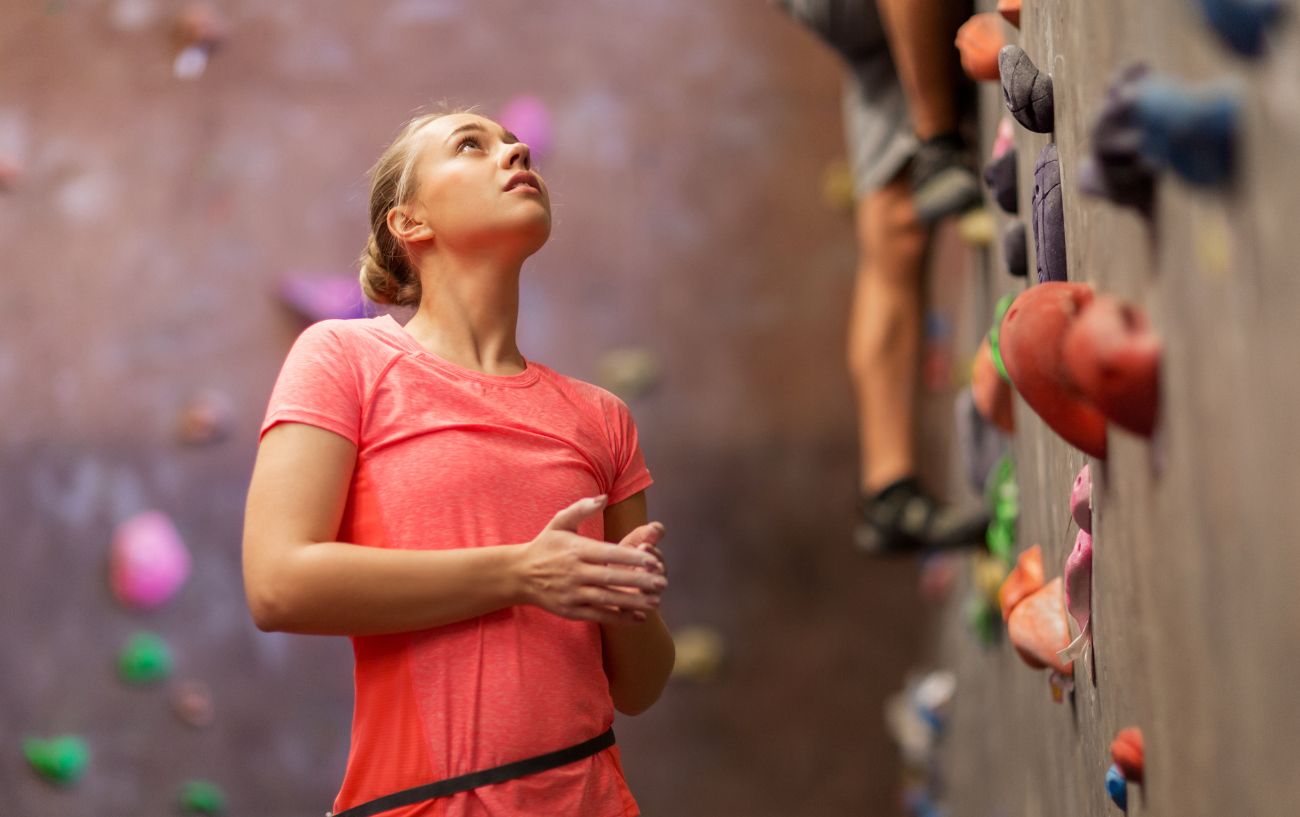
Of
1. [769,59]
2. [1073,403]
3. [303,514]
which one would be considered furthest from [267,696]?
[1073,403]

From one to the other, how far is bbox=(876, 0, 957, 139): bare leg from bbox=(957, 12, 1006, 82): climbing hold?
1.10 ft

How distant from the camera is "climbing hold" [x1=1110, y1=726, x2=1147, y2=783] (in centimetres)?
88

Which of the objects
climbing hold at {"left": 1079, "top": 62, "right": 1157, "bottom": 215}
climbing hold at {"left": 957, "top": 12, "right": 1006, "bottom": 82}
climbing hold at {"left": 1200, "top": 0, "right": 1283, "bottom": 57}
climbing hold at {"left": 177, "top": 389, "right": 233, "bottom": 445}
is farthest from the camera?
climbing hold at {"left": 177, "top": 389, "right": 233, "bottom": 445}

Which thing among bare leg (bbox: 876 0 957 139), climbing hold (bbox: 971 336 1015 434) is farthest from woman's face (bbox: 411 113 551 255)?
bare leg (bbox: 876 0 957 139)

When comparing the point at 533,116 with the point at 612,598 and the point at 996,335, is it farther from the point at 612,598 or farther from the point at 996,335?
the point at 612,598

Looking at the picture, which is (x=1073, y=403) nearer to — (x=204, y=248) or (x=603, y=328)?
(x=603, y=328)

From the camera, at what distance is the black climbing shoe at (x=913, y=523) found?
2121 mm

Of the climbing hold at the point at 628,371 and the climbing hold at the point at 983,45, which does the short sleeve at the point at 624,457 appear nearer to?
the climbing hold at the point at 983,45

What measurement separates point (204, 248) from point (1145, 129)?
2.48 metres

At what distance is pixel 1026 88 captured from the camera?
1149 millimetres

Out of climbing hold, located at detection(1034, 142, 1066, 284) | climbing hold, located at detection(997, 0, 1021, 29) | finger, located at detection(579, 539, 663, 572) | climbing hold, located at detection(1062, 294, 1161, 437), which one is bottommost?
finger, located at detection(579, 539, 663, 572)

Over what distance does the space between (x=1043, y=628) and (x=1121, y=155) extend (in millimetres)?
708

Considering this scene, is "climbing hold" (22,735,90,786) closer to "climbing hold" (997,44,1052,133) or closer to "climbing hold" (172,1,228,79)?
"climbing hold" (172,1,228,79)

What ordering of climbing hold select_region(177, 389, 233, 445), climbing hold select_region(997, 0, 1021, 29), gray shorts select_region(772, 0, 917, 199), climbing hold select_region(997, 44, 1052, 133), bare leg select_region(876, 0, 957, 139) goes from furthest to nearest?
1. climbing hold select_region(177, 389, 233, 445)
2. gray shorts select_region(772, 0, 917, 199)
3. bare leg select_region(876, 0, 957, 139)
4. climbing hold select_region(997, 0, 1021, 29)
5. climbing hold select_region(997, 44, 1052, 133)
